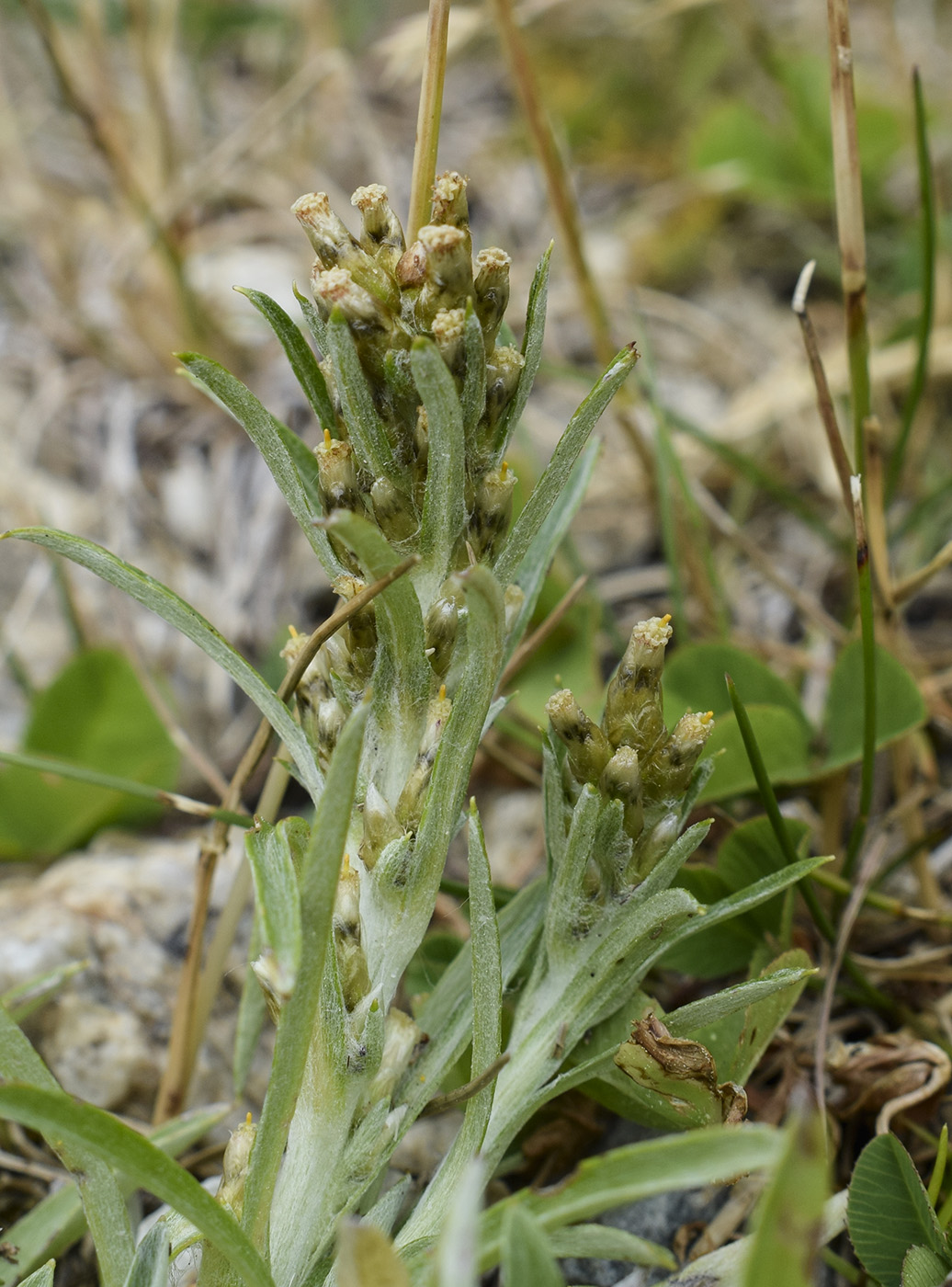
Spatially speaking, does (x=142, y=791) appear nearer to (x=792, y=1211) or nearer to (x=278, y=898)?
(x=278, y=898)

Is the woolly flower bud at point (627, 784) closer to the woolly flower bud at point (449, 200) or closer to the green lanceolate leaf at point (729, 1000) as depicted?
the green lanceolate leaf at point (729, 1000)

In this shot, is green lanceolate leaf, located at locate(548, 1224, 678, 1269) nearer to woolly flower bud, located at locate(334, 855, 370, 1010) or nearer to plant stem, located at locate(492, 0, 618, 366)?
woolly flower bud, located at locate(334, 855, 370, 1010)

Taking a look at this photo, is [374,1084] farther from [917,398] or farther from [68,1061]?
[917,398]

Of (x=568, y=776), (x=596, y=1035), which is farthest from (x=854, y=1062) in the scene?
(x=568, y=776)

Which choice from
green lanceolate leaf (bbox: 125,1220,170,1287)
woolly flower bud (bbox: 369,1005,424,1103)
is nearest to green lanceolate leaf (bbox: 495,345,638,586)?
woolly flower bud (bbox: 369,1005,424,1103)

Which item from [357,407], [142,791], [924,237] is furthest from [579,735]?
[924,237]

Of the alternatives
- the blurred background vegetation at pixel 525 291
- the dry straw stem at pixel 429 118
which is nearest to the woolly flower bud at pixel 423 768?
the dry straw stem at pixel 429 118
